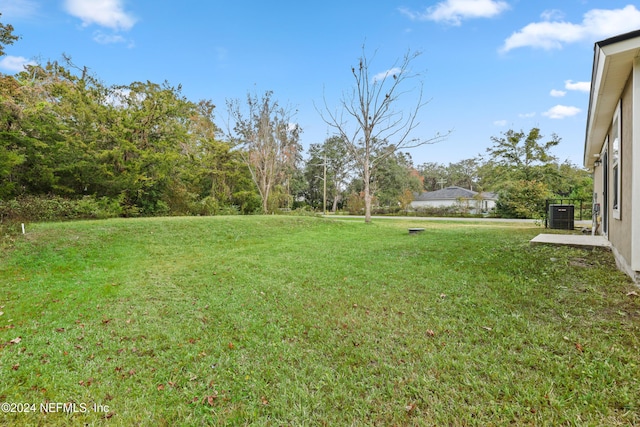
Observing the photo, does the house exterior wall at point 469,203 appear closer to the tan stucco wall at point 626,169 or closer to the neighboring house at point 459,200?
the neighboring house at point 459,200

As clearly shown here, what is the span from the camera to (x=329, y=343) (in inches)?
110

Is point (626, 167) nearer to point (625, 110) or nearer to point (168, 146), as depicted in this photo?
point (625, 110)

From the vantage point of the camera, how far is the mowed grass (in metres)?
1.93

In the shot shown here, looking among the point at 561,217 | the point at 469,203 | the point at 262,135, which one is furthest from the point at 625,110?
the point at 469,203

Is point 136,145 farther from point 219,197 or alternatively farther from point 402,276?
point 402,276

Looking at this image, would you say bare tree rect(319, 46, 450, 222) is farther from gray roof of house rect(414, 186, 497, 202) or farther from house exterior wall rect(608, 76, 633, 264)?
gray roof of house rect(414, 186, 497, 202)

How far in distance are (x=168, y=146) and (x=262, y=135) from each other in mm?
6081

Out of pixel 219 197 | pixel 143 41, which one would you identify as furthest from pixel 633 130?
pixel 219 197

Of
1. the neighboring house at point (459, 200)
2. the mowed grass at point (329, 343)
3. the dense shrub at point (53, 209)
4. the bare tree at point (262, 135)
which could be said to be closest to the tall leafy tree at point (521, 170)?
the neighboring house at point (459, 200)

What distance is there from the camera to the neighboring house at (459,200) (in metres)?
28.7

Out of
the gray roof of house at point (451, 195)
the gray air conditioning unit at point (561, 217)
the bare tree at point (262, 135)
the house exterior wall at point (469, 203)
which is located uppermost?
the bare tree at point (262, 135)

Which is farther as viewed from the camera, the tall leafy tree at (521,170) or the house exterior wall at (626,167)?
the tall leafy tree at (521,170)

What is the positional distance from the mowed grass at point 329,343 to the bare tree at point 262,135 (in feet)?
45.3

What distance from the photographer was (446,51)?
10.9 m
